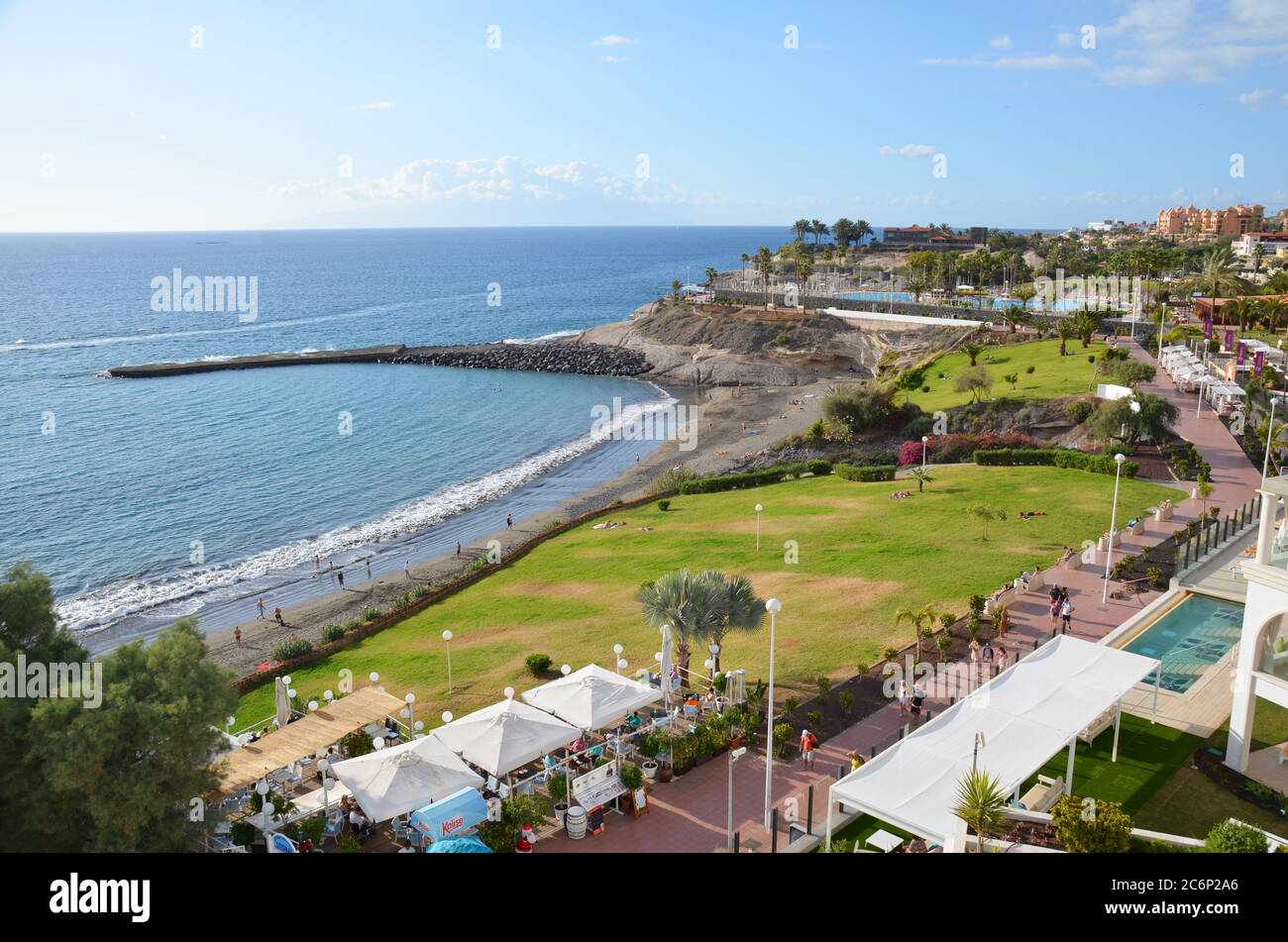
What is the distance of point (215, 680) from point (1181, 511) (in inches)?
1436

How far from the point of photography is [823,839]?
1758cm

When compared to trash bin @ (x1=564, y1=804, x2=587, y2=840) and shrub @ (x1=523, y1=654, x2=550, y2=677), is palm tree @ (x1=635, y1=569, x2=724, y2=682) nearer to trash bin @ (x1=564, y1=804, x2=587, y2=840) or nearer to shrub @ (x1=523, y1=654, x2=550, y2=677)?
shrub @ (x1=523, y1=654, x2=550, y2=677)

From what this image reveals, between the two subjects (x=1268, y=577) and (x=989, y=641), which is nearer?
(x=1268, y=577)

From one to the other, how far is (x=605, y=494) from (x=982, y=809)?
4635 centimetres

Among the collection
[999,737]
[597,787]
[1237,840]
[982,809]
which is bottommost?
[597,787]

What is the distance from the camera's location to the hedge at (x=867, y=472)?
163 ft

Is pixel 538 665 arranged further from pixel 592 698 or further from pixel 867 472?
pixel 867 472

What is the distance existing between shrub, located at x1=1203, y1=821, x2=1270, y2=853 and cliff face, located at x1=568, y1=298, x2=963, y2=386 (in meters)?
77.5

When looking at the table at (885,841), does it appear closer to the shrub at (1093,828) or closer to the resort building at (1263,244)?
the shrub at (1093,828)

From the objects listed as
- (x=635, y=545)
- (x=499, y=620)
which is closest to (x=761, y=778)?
(x=499, y=620)

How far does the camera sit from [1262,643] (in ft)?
65.3

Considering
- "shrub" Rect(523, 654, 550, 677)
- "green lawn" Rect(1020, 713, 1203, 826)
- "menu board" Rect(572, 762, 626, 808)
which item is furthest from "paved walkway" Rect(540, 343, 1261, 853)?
"shrub" Rect(523, 654, 550, 677)

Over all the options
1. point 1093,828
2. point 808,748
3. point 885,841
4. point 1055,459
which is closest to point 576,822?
point 808,748
